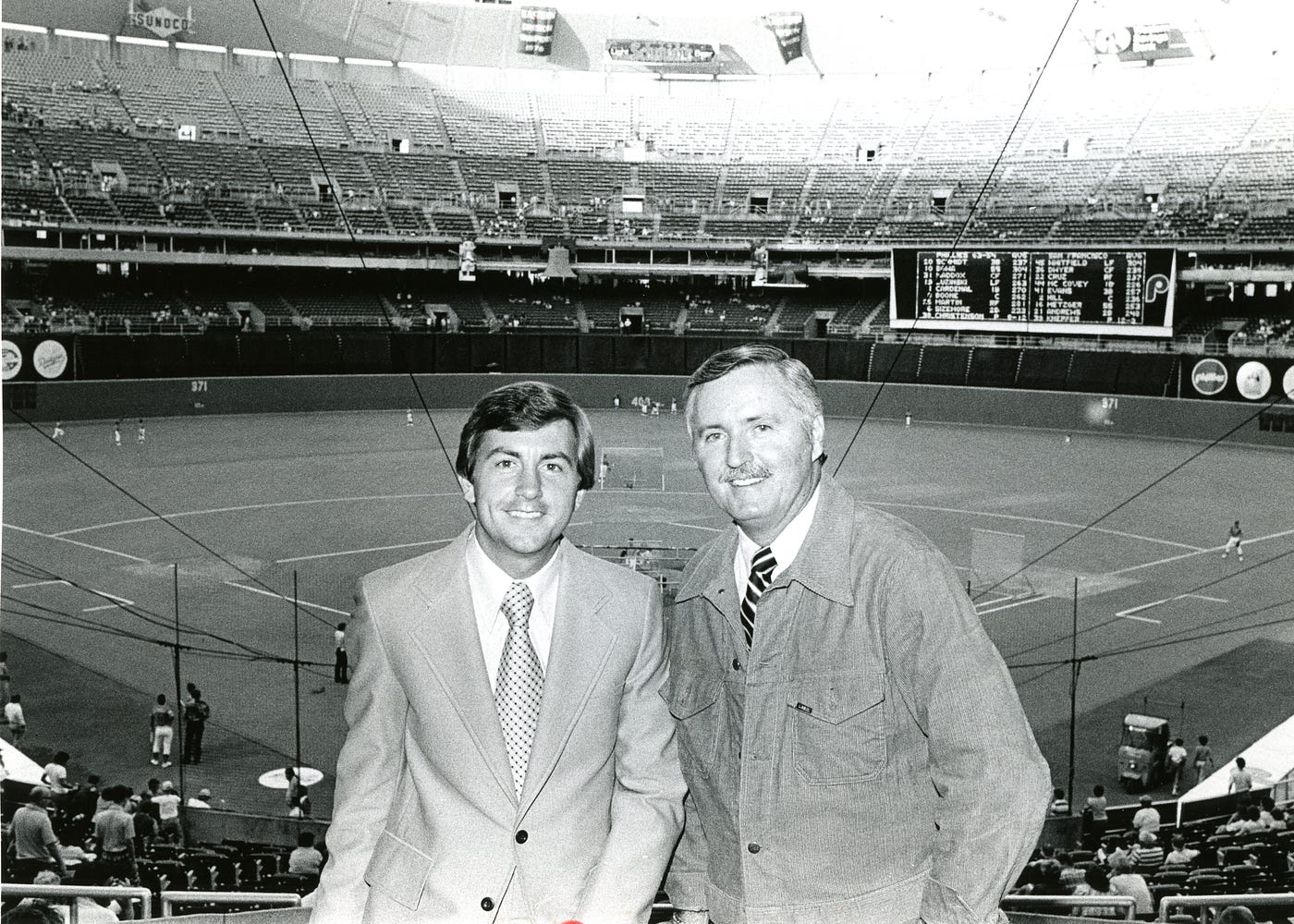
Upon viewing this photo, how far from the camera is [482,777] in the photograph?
2.98 metres

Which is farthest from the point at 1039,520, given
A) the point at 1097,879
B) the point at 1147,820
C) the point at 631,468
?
the point at 1097,879

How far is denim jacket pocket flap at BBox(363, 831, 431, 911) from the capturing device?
9.77 feet

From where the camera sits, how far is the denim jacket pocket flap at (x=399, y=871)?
2979 mm

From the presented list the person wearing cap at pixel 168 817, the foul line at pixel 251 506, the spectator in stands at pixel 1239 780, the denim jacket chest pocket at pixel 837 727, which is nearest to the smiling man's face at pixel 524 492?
the denim jacket chest pocket at pixel 837 727

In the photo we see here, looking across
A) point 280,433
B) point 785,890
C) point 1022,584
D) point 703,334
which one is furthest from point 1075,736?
point 703,334

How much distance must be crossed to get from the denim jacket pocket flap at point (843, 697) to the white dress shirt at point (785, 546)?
28cm

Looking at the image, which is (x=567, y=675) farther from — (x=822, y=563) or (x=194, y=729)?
(x=194, y=729)

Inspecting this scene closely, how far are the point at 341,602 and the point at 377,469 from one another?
12.2 metres

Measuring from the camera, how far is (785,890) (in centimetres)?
295

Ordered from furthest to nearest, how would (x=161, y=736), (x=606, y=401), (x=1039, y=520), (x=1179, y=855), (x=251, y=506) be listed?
(x=606, y=401), (x=251, y=506), (x=1039, y=520), (x=161, y=736), (x=1179, y=855)

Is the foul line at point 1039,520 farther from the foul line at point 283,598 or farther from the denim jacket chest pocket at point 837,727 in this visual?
the denim jacket chest pocket at point 837,727

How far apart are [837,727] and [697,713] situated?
370 millimetres

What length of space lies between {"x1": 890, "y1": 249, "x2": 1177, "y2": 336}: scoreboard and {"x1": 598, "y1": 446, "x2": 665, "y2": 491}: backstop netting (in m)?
10.5

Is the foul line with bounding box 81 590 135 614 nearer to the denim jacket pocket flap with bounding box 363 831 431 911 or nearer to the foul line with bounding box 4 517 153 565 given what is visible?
the foul line with bounding box 4 517 153 565
